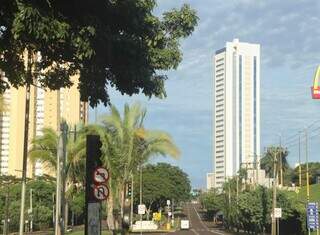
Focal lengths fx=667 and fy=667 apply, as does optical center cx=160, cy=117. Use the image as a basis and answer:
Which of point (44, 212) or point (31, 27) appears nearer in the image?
point (31, 27)

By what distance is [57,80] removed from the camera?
496 inches

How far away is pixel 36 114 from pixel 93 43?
48129 mm

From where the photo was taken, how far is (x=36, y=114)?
189 ft

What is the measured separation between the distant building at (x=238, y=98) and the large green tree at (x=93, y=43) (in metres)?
84.8

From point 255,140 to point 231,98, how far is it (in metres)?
14.5

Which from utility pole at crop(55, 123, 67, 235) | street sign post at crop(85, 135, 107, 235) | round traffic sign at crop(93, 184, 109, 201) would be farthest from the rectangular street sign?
round traffic sign at crop(93, 184, 109, 201)

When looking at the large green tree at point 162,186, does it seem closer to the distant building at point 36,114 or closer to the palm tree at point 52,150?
the distant building at point 36,114

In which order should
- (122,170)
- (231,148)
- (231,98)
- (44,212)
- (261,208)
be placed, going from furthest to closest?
1. (231,148)
2. (231,98)
3. (44,212)
4. (261,208)
5. (122,170)

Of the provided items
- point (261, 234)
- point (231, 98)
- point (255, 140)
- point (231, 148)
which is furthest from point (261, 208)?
point (231, 148)

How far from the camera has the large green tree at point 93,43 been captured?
382 inches

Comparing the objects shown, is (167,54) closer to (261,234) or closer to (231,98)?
(261,234)

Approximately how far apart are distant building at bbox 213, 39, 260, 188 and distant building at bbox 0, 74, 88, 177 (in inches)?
1379

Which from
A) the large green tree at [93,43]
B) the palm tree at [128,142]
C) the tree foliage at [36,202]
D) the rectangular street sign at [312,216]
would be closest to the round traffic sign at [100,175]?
the large green tree at [93,43]

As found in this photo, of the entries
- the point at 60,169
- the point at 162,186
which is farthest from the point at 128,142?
the point at 162,186
